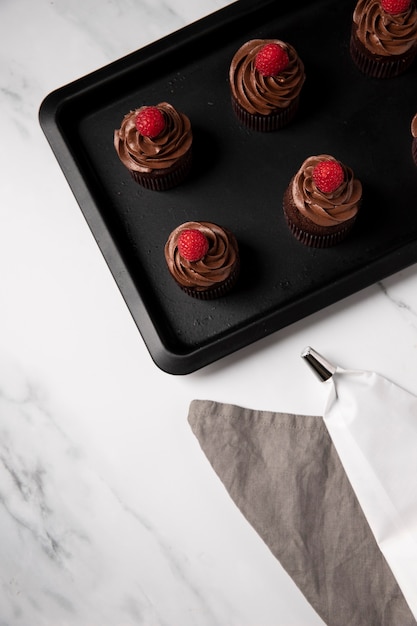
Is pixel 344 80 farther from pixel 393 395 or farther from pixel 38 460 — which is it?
pixel 38 460

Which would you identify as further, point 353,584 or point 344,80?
point 344,80

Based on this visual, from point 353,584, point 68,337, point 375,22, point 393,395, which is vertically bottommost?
point 353,584

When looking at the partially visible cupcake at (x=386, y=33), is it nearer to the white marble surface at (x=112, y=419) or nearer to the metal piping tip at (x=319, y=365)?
the white marble surface at (x=112, y=419)

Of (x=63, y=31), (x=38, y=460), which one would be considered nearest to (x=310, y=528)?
(x=38, y=460)

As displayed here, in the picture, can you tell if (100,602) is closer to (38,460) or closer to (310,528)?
(38,460)

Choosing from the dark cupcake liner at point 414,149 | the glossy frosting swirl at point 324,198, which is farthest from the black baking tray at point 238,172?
the glossy frosting swirl at point 324,198

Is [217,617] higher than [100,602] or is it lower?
lower

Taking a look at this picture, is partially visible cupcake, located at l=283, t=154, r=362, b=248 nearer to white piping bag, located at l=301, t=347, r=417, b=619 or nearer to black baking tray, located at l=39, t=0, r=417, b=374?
black baking tray, located at l=39, t=0, r=417, b=374

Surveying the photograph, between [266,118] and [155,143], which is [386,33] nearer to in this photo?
[266,118]
